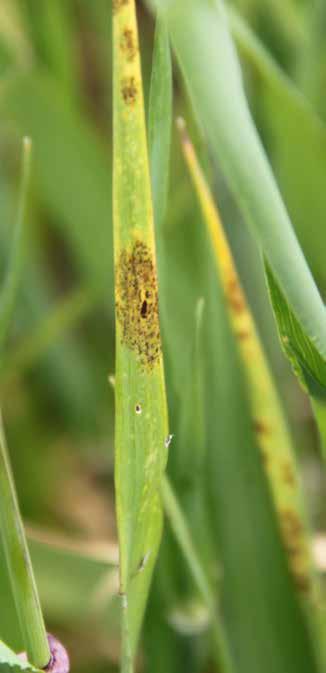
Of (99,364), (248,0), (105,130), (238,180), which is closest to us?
(238,180)

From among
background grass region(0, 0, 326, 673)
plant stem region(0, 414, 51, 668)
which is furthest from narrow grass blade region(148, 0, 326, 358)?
plant stem region(0, 414, 51, 668)

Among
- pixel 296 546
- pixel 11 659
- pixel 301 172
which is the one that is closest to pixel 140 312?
pixel 11 659

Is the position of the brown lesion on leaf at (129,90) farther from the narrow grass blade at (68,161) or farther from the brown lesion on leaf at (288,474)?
the narrow grass blade at (68,161)

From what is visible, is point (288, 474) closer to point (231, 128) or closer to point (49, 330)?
point (231, 128)

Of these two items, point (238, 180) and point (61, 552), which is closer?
point (238, 180)

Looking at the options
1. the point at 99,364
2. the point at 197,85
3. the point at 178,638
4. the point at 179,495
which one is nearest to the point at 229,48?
the point at 197,85

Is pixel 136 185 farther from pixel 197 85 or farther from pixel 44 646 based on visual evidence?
pixel 44 646

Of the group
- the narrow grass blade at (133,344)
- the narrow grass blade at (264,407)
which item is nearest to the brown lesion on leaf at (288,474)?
the narrow grass blade at (264,407)
